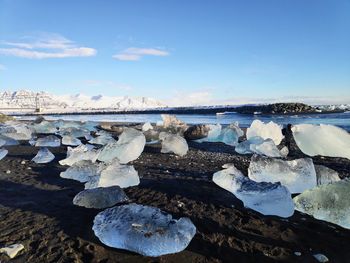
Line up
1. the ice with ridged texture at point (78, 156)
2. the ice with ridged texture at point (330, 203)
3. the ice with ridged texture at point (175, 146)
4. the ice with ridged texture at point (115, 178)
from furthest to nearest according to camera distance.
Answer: the ice with ridged texture at point (175, 146) → the ice with ridged texture at point (78, 156) → the ice with ridged texture at point (115, 178) → the ice with ridged texture at point (330, 203)

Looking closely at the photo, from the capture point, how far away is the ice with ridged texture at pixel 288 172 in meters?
4.14

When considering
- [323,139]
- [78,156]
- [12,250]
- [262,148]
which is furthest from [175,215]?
[262,148]

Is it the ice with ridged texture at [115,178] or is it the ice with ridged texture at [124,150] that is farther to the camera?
the ice with ridged texture at [124,150]

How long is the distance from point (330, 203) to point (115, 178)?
2297 mm

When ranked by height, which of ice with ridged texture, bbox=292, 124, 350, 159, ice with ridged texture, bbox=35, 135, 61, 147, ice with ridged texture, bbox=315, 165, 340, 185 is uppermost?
ice with ridged texture, bbox=292, 124, 350, 159

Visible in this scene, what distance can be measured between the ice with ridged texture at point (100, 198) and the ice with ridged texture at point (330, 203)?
1786 mm

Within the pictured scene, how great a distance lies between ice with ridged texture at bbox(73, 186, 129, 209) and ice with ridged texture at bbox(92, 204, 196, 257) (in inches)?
18.1

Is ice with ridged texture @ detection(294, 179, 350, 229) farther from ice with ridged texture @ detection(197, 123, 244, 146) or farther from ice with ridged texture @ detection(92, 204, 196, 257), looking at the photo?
ice with ridged texture @ detection(197, 123, 244, 146)

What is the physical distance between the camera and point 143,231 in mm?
2645

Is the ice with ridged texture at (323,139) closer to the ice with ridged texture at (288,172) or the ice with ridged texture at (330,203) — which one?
the ice with ridged texture at (288,172)

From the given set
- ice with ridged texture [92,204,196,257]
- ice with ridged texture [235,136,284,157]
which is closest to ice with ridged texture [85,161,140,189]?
ice with ridged texture [92,204,196,257]

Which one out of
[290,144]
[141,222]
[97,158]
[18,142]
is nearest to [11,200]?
[141,222]

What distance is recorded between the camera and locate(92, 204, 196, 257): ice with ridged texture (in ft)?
8.34

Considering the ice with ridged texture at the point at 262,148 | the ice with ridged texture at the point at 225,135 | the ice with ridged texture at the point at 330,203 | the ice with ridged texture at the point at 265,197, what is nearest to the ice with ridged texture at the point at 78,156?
the ice with ridged texture at the point at 265,197
